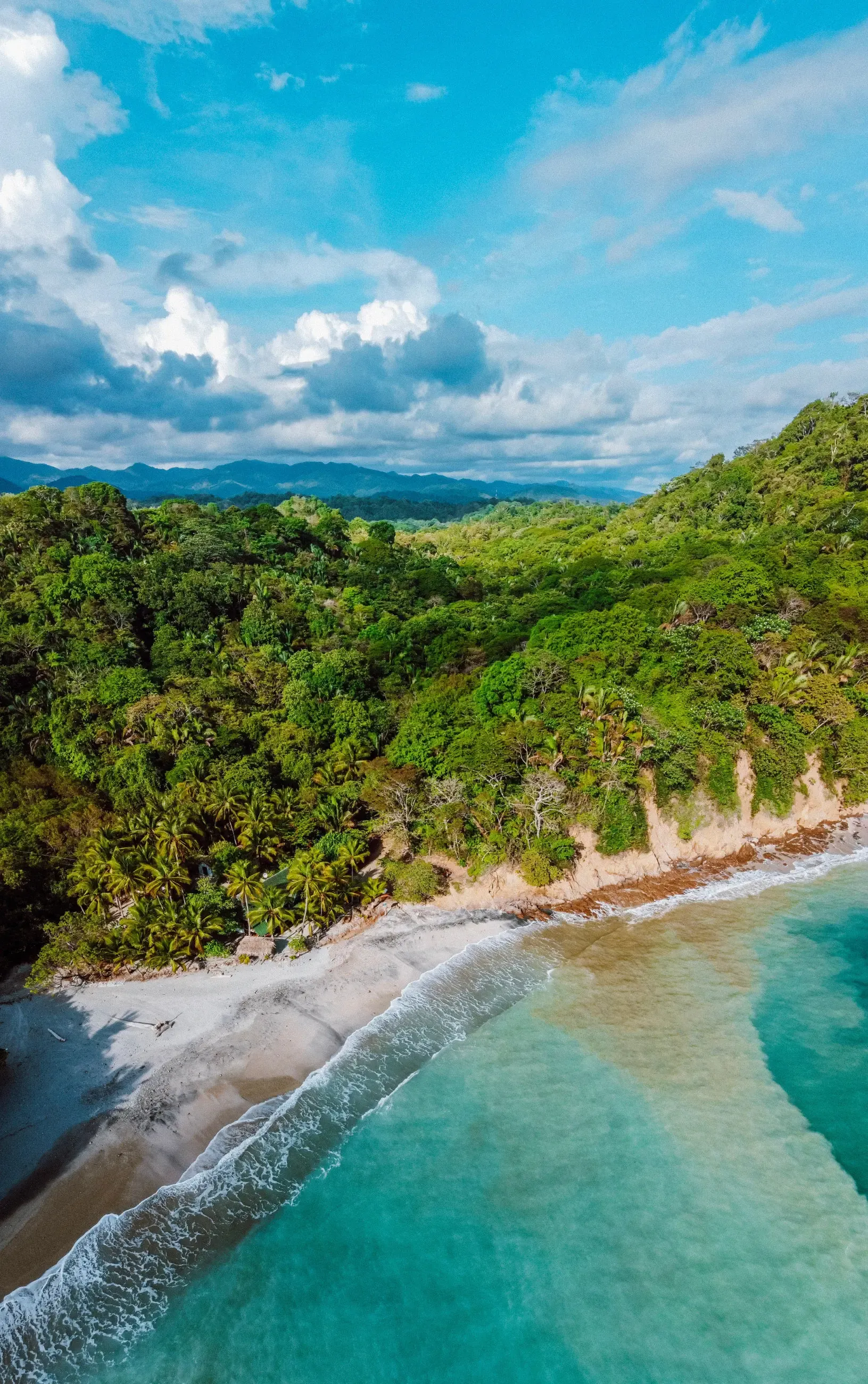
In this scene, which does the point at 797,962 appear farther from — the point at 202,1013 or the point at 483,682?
the point at 202,1013

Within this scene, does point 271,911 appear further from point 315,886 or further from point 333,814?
point 333,814

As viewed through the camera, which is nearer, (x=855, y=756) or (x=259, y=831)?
(x=259, y=831)

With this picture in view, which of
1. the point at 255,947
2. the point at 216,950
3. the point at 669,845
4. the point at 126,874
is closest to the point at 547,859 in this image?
the point at 669,845

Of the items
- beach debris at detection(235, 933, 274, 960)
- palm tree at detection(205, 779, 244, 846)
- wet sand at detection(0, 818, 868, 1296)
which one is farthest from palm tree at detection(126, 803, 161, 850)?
beach debris at detection(235, 933, 274, 960)

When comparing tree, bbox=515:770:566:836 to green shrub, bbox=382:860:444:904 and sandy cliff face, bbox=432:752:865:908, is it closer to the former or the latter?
sandy cliff face, bbox=432:752:865:908

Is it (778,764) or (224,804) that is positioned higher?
(224,804)

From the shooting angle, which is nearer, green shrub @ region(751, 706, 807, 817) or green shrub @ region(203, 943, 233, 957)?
green shrub @ region(203, 943, 233, 957)
